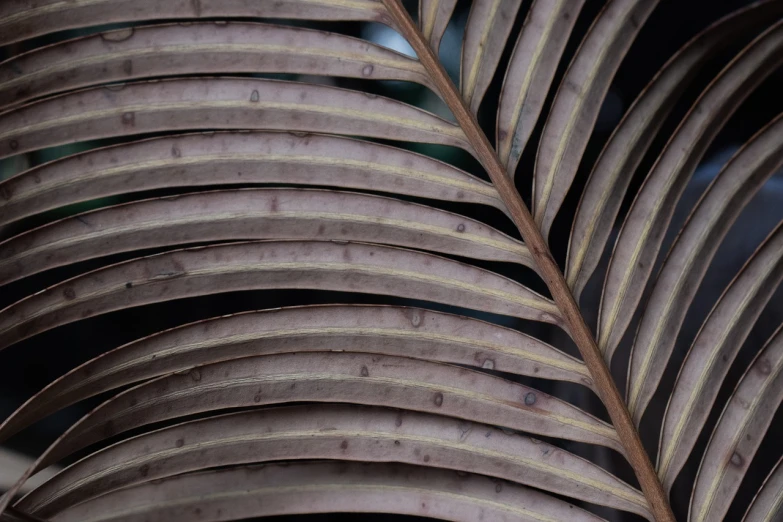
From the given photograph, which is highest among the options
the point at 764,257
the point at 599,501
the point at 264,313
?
the point at 764,257

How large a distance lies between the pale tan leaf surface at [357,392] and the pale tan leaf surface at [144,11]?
38cm

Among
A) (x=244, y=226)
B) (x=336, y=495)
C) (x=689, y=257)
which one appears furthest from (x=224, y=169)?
(x=689, y=257)

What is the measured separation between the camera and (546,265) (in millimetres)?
792

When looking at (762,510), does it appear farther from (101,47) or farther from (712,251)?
(101,47)

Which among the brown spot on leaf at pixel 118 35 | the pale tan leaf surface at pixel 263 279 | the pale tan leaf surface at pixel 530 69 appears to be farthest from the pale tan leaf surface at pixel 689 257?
the brown spot on leaf at pixel 118 35

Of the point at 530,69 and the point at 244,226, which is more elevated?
the point at 530,69

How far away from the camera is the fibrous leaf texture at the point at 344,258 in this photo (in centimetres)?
77

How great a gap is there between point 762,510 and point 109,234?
767 millimetres

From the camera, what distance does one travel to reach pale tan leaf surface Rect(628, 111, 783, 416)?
2.48ft

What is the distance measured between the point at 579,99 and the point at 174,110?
1.46 feet

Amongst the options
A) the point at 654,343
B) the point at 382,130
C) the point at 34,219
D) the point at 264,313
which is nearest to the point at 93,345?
the point at 34,219

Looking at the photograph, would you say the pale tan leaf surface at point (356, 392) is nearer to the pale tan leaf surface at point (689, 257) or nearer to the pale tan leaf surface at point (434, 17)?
the pale tan leaf surface at point (689, 257)

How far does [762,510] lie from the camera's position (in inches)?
29.6

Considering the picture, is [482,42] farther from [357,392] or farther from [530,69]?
[357,392]
